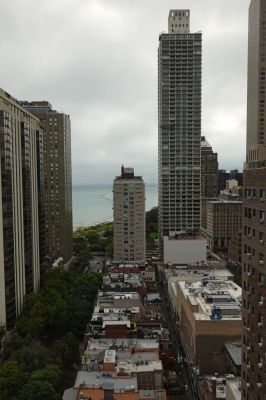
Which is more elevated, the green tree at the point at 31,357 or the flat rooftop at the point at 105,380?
the flat rooftop at the point at 105,380

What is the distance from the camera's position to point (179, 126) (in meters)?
139

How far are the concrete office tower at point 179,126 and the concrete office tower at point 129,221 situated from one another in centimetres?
1723

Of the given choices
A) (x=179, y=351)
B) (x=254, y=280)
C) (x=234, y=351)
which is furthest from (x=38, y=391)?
(x=179, y=351)

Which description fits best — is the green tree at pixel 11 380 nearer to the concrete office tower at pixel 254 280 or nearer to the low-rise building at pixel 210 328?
the low-rise building at pixel 210 328

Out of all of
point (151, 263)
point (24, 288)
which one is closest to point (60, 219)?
point (151, 263)

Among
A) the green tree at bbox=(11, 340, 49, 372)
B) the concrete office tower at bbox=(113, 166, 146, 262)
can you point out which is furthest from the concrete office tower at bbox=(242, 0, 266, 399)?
the concrete office tower at bbox=(113, 166, 146, 262)

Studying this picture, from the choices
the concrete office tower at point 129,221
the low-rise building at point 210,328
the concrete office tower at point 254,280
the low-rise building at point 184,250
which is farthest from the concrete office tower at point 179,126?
the concrete office tower at point 254,280

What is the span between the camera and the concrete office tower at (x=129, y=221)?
12081 centimetres

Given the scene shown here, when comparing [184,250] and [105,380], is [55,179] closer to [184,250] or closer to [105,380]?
[184,250]

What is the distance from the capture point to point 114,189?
12106 centimetres

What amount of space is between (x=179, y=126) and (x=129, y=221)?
119ft

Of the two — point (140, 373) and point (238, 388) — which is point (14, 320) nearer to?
point (140, 373)

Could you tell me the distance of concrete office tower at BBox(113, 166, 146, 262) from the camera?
121 metres

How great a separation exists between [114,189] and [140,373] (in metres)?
78.3
